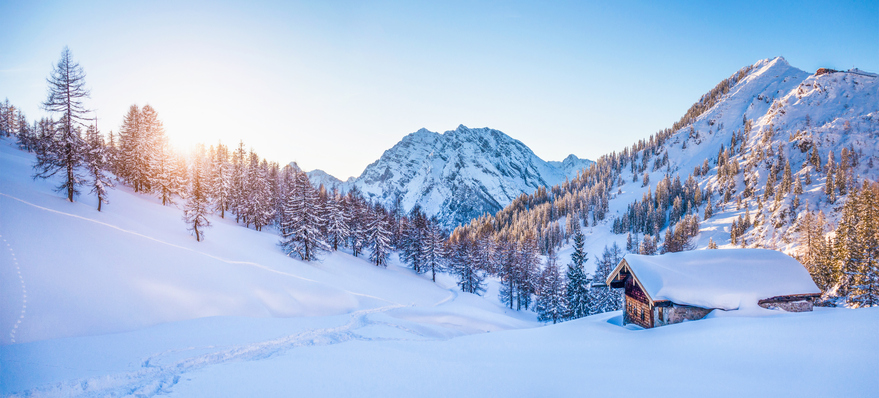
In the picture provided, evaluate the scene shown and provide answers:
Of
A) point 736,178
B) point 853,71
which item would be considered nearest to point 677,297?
point 736,178

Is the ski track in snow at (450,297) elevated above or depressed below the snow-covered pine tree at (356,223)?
below

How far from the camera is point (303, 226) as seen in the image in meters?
36.9

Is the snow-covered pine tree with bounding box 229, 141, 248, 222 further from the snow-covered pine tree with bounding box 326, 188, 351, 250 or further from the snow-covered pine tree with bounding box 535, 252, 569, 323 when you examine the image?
the snow-covered pine tree with bounding box 535, 252, 569, 323

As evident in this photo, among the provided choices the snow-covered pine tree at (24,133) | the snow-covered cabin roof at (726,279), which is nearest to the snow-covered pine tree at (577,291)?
the snow-covered cabin roof at (726,279)

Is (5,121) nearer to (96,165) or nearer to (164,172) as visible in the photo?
(164,172)

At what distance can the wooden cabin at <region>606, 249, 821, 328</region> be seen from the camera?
46.9 feet

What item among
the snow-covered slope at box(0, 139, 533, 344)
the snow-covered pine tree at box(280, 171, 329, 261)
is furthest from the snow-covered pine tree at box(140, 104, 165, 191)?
the snow-covered pine tree at box(280, 171, 329, 261)

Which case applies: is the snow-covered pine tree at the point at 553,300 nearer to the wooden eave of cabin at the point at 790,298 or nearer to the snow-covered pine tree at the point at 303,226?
the wooden eave of cabin at the point at 790,298

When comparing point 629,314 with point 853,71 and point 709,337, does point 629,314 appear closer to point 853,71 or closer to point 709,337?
point 709,337

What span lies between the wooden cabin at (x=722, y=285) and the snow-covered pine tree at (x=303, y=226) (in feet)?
109

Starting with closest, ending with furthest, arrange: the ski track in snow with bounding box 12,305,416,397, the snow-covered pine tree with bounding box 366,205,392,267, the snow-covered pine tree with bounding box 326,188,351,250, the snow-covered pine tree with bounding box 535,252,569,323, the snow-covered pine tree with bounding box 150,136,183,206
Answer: the ski track in snow with bounding box 12,305,416,397 → the snow-covered pine tree with bounding box 535,252,569,323 → the snow-covered pine tree with bounding box 150,136,183,206 → the snow-covered pine tree with bounding box 326,188,351,250 → the snow-covered pine tree with bounding box 366,205,392,267

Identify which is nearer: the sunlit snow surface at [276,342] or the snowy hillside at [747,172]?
the sunlit snow surface at [276,342]

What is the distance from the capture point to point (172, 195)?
1825 inches

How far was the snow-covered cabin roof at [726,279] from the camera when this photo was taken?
14273mm
